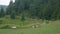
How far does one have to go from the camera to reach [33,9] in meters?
90.9

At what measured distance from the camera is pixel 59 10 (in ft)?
238

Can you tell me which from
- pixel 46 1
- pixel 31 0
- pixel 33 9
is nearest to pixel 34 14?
pixel 33 9

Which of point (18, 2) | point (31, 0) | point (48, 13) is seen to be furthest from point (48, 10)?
point (18, 2)

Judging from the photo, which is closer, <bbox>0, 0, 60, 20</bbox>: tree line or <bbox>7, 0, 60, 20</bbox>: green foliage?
<bbox>0, 0, 60, 20</bbox>: tree line

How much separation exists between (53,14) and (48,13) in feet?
15.9

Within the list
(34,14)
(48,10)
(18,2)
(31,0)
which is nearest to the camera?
(48,10)

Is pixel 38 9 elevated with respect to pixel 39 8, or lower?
lower

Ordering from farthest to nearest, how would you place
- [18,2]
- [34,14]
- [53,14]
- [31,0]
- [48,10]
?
[18,2] → [31,0] → [34,14] → [48,10] → [53,14]

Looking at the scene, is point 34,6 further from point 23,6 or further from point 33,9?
point 23,6

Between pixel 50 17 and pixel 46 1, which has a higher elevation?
pixel 46 1

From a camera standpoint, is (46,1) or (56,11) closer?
(56,11)

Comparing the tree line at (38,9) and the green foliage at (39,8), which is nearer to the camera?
the tree line at (38,9)

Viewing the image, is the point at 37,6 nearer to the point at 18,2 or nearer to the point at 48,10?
the point at 48,10

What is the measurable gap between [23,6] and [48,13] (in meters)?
30.6
